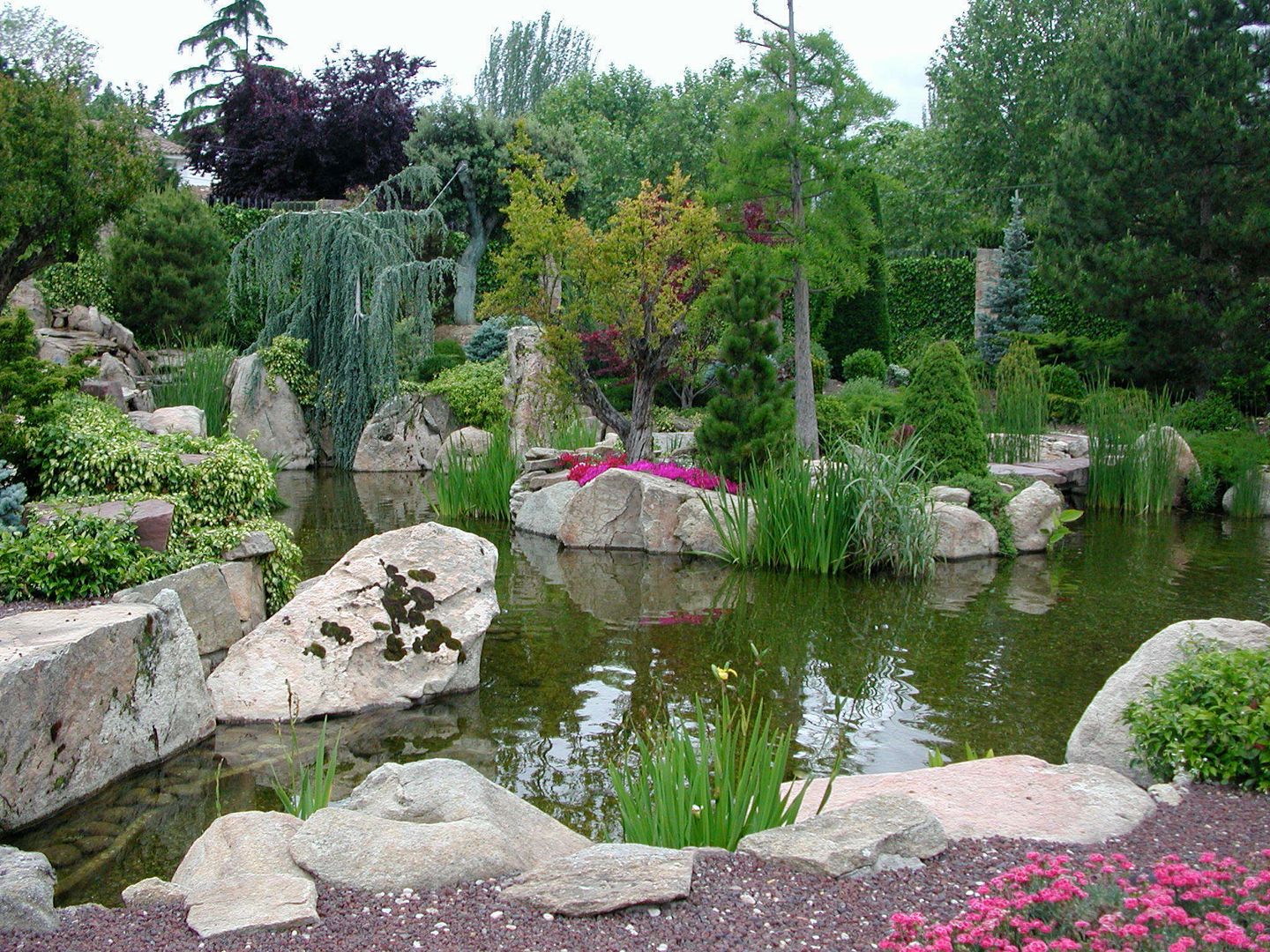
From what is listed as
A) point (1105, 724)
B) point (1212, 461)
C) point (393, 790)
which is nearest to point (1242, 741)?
point (1105, 724)

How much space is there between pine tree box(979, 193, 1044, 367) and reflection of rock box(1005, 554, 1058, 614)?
11.7 meters

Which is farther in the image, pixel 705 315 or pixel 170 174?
pixel 170 174

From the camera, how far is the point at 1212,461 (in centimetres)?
1257

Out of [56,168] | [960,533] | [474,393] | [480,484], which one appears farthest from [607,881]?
[474,393]

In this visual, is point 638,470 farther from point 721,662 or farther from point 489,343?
point 489,343

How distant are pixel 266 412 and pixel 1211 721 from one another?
1519cm

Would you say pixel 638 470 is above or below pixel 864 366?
below

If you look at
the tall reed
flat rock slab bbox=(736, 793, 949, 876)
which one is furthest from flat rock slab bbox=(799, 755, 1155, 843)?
the tall reed

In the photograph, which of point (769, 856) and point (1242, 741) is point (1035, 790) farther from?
point (769, 856)

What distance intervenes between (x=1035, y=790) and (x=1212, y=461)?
33.7 ft

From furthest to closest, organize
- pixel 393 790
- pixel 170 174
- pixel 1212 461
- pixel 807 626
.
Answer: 1. pixel 170 174
2. pixel 1212 461
3. pixel 807 626
4. pixel 393 790

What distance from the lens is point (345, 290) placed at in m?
16.6

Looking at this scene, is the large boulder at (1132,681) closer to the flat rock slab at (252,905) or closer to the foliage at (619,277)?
the flat rock slab at (252,905)

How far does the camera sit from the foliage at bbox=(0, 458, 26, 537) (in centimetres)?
592
